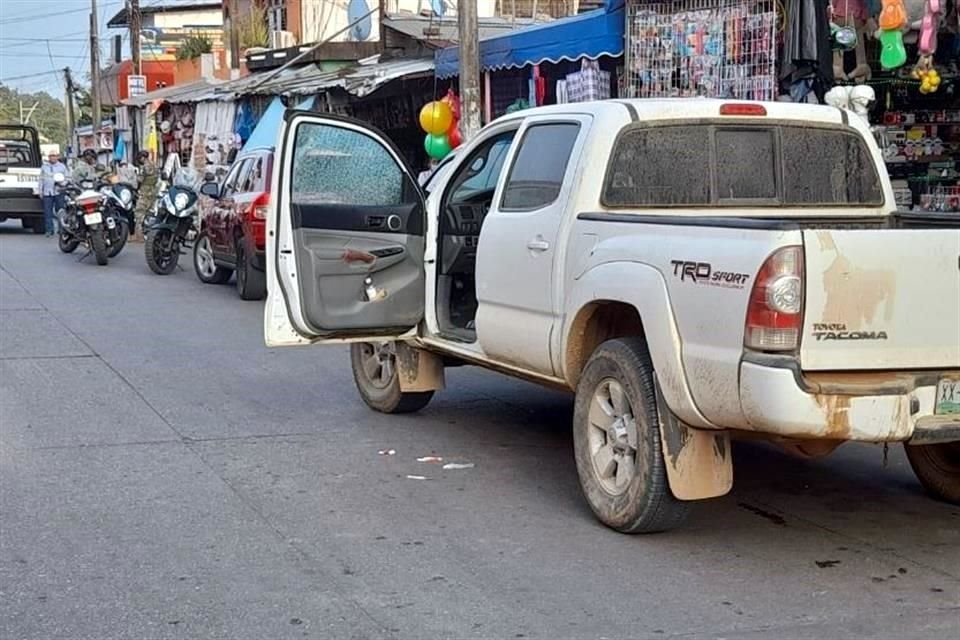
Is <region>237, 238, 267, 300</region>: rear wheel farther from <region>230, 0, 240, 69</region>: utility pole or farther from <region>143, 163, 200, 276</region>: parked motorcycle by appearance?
<region>230, 0, 240, 69</region>: utility pole

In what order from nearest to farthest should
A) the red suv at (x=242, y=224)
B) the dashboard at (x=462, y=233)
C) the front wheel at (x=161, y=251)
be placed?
1. the dashboard at (x=462, y=233)
2. the red suv at (x=242, y=224)
3. the front wheel at (x=161, y=251)

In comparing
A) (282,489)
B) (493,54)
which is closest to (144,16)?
(493,54)

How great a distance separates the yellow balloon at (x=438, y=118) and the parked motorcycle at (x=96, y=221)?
5783 mm

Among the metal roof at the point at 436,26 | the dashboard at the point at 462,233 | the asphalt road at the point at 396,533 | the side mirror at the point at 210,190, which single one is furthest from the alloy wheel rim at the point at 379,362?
the metal roof at the point at 436,26

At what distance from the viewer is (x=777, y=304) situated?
4918mm

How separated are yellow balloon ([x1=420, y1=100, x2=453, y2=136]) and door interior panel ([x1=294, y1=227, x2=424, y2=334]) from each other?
8.30 meters

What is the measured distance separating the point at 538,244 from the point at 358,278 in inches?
60.8

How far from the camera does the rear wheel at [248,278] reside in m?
14.9

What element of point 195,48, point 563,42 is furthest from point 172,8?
point 563,42

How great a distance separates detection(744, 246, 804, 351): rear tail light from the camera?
16.0ft

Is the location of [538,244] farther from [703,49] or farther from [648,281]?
[703,49]

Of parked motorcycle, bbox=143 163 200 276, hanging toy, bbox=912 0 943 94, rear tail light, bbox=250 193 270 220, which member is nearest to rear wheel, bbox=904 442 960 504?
hanging toy, bbox=912 0 943 94

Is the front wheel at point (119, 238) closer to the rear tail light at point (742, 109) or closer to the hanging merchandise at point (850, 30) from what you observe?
the hanging merchandise at point (850, 30)

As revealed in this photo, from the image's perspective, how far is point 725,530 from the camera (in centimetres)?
608
